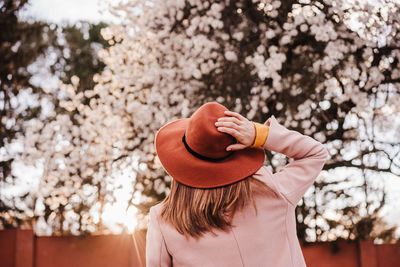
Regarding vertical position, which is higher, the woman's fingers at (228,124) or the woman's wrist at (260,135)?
the woman's fingers at (228,124)

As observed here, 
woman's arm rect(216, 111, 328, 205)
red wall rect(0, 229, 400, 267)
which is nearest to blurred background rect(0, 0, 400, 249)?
red wall rect(0, 229, 400, 267)

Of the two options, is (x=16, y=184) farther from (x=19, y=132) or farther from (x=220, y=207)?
(x=220, y=207)

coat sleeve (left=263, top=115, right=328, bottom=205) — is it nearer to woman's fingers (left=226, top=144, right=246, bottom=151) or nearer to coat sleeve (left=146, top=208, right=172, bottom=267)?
woman's fingers (left=226, top=144, right=246, bottom=151)

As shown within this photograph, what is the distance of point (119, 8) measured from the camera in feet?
22.4

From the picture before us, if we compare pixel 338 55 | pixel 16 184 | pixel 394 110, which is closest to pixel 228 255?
pixel 338 55

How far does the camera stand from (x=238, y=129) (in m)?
1.29

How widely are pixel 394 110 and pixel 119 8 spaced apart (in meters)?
4.12

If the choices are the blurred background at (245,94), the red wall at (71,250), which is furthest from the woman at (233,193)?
the red wall at (71,250)

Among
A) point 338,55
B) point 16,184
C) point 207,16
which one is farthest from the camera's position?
point 16,184

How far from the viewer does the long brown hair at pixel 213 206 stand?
131 cm

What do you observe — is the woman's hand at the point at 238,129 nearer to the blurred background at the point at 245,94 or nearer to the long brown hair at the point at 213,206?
the long brown hair at the point at 213,206

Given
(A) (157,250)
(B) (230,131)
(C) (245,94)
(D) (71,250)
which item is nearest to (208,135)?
(B) (230,131)

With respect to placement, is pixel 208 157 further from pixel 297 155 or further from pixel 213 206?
pixel 297 155

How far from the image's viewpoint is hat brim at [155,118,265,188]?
4.30ft
